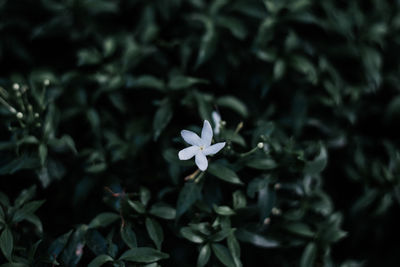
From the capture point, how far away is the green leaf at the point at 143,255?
1.58 meters

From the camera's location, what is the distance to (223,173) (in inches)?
68.8

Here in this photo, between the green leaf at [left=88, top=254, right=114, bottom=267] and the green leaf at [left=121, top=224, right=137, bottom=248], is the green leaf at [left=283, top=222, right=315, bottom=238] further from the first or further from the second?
the green leaf at [left=88, top=254, right=114, bottom=267]

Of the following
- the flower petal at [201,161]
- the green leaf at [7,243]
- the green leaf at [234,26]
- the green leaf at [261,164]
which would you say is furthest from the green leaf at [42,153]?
the green leaf at [234,26]

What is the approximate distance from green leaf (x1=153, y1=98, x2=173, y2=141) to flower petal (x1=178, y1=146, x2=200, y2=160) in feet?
1.54

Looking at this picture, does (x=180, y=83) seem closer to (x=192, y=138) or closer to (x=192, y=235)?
(x=192, y=138)

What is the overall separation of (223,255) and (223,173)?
0.37 m

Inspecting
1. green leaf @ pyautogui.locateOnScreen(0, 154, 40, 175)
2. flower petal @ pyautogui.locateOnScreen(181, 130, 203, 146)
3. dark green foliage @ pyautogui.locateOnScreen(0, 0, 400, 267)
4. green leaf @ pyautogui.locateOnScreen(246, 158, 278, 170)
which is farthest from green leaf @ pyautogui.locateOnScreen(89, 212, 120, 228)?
green leaf @ pyautogui.locateOnScreen(246, 158, 278, 170)

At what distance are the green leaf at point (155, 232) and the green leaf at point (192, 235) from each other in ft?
0.34

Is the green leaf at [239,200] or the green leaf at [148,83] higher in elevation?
the green leaf at [148,83]

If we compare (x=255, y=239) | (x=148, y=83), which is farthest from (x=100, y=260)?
(x=148, y=83)

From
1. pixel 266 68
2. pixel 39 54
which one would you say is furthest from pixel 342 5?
pixel 39 54

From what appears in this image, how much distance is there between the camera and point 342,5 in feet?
9.03

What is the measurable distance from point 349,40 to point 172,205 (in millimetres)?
1624

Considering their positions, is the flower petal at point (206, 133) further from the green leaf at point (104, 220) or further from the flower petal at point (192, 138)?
the green leaf at point (104, 220)
